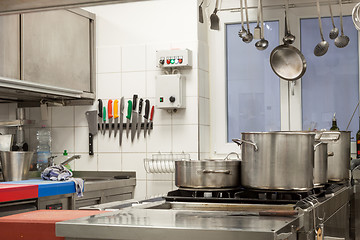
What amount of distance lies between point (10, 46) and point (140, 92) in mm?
1076

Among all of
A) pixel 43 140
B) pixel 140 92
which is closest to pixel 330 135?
pixel 140 92

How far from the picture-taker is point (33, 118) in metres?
4.48

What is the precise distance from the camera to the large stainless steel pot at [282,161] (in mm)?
1985

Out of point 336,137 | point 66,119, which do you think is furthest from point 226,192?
point 66,119

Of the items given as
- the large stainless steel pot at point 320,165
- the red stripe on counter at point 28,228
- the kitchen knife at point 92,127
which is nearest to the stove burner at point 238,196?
the large stainless steel pot at point 320,165

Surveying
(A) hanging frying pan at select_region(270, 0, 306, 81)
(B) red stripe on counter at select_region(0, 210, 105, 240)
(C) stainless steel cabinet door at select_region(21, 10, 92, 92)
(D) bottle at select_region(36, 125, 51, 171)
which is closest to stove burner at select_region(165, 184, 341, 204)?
(B) red stripe on counter at select_region(0, 210, 105, 240)

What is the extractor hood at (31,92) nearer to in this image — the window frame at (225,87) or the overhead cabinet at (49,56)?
the overhead cabinet at (49,56)

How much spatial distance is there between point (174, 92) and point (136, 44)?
0.57m

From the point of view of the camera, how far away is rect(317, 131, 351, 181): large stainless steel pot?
3.12 m

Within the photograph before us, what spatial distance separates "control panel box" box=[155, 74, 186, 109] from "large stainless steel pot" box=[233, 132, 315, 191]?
197 centimetres

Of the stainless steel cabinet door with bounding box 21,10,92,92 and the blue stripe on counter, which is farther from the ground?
the stainless steel cabinet door with bounding box 21,10,92,92

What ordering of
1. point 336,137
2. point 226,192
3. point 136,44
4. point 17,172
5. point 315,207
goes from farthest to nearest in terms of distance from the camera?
point 136,44 → point 17,172 → point 336,137 → point 226,192 → point 315,207

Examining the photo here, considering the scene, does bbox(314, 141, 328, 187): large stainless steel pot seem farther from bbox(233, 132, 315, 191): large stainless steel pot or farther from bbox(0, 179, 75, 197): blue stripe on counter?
bbox(0, 179, 75, 197): blue stripe on counter

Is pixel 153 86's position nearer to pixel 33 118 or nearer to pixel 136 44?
pixel 136 44
